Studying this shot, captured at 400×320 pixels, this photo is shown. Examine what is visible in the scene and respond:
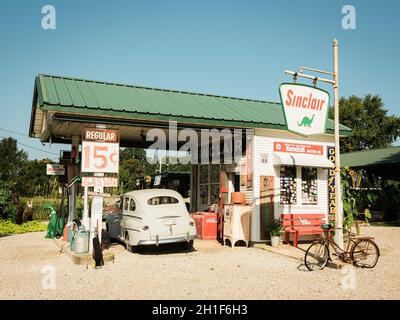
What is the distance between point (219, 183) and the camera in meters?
16.6

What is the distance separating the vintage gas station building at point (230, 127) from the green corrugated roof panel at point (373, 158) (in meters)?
13.4

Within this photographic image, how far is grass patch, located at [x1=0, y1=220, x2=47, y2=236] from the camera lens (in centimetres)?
1860

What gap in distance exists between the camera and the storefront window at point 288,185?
47.3 ft

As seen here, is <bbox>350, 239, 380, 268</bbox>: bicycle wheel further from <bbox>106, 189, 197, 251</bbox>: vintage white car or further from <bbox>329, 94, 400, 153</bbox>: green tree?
<bbox>329, 94, 400, 153</bbox>: green tree

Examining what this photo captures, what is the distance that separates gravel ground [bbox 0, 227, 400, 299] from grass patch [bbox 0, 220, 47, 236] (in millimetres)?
6849

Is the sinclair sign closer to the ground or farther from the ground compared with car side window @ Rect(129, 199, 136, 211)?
farther from the ground

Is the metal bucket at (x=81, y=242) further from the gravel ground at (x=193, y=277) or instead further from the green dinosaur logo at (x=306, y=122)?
the green dinosaur logo at (x=306, y=122)

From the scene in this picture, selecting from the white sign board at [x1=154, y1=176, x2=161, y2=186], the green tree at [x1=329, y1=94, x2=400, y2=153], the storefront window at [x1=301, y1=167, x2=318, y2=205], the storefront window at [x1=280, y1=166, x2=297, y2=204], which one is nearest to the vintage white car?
the storefront window at [x1=280, y1=166, x2=297, y2=204]

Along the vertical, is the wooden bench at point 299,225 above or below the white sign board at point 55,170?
below

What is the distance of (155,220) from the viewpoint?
37.3 feet

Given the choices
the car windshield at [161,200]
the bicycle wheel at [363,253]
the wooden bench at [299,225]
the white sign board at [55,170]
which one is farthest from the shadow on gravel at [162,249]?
the white sign board at [55,170]

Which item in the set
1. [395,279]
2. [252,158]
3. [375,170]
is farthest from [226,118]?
[375,170]

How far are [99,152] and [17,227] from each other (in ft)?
36.7
